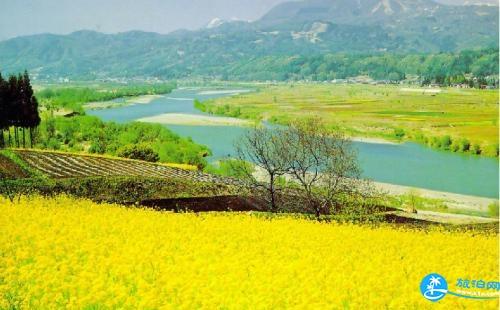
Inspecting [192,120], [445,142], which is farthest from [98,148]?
[192,120]

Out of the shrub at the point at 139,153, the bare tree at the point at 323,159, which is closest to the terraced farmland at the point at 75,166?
the bare tree at the point at 323,159

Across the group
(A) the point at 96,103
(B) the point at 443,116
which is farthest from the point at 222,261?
(A) the point at 96,103

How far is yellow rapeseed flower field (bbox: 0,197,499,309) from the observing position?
623 centimetres

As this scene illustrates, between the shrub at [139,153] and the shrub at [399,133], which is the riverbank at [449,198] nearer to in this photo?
the shrub at [139,153]

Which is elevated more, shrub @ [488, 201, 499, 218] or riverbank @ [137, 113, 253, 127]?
riverbank @ [137, 113, 253, 127]

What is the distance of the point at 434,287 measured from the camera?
710 cm

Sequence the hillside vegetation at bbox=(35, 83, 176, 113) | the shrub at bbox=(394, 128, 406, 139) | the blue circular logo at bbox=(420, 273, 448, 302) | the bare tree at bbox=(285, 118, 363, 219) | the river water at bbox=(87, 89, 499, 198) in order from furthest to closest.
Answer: the shrub at bbox=(394, 128, 406, 139), the hillside vegetation at bbox=(35, 83, 176, 113), the river water at bbox=(87, 89, 499, 198), the bare tree at bbox=(285, 118, 363, 219), the blue circular logo at bbox=(420, 273, 448, 302)

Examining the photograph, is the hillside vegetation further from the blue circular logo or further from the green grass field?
the blue circular logo

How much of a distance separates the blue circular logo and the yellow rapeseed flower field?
11 cm

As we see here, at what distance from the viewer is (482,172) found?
43344 mm

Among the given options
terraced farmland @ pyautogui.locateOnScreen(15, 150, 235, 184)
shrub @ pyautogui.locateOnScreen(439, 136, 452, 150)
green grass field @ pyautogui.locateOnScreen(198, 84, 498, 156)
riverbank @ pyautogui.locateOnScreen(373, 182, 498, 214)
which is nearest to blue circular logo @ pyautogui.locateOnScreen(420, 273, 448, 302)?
terraced farmland @ pyautogui.locateOnScreen(15, 150, 235, 184)

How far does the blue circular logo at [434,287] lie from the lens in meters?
6.92

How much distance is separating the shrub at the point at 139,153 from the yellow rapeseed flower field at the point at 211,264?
27.4 meters

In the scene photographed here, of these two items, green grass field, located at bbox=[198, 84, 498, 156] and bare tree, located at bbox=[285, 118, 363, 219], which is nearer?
bare tree, located at bbox=[285, 118, 363, 219]
